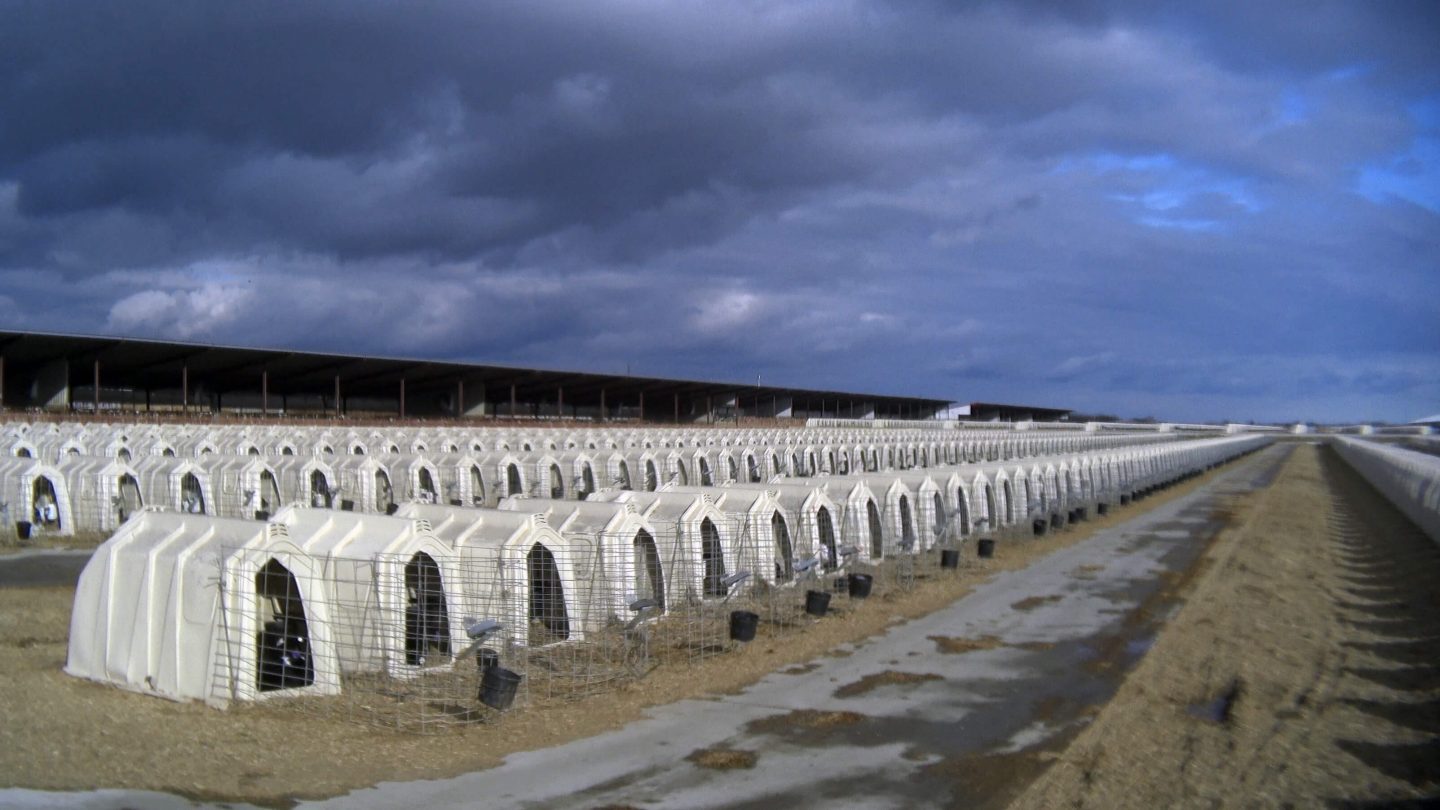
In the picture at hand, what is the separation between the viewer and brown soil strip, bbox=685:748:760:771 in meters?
9.56

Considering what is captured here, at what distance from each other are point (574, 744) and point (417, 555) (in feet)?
15.5

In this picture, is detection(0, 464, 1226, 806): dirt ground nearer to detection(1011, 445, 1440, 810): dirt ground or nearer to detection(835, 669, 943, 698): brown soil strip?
detection(835, 669, 943, 698): brown soil strip

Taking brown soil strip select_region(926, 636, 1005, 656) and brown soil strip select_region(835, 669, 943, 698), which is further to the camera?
brown soil strip select_region(926, 636, 1005, 656)

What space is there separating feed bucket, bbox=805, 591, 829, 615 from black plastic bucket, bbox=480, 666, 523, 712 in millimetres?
6819

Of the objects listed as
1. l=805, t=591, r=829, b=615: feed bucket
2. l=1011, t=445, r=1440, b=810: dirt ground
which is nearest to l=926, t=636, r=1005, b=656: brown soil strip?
l=805, t=591, r=829, b=615: feed bucket

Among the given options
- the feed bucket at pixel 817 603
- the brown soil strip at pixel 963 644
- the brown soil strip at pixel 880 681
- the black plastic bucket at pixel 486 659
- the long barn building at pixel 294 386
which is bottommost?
the brown soil strip at pixel 963 644

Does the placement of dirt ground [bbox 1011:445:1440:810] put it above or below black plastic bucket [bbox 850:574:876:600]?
below

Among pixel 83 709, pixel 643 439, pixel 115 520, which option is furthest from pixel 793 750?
pixel 643 439

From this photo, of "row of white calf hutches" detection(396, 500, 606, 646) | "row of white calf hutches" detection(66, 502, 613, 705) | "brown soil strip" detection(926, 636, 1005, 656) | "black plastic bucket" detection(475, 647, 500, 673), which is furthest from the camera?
"brown soil strip" detection(926, 636, 1005, 656)

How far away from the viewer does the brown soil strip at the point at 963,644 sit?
1456 centimetres

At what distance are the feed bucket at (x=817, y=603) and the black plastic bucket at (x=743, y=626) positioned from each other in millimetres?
2172

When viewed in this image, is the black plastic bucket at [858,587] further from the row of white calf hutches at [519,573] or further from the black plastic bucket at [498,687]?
the black plastic bucket at [498,687]

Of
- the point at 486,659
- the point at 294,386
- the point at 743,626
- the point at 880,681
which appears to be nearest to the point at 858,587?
the point at 743,626

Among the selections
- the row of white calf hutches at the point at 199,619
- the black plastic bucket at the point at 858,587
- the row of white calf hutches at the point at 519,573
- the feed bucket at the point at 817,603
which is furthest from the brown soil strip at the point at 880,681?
the row of white calf hutches at the point at 199,619
